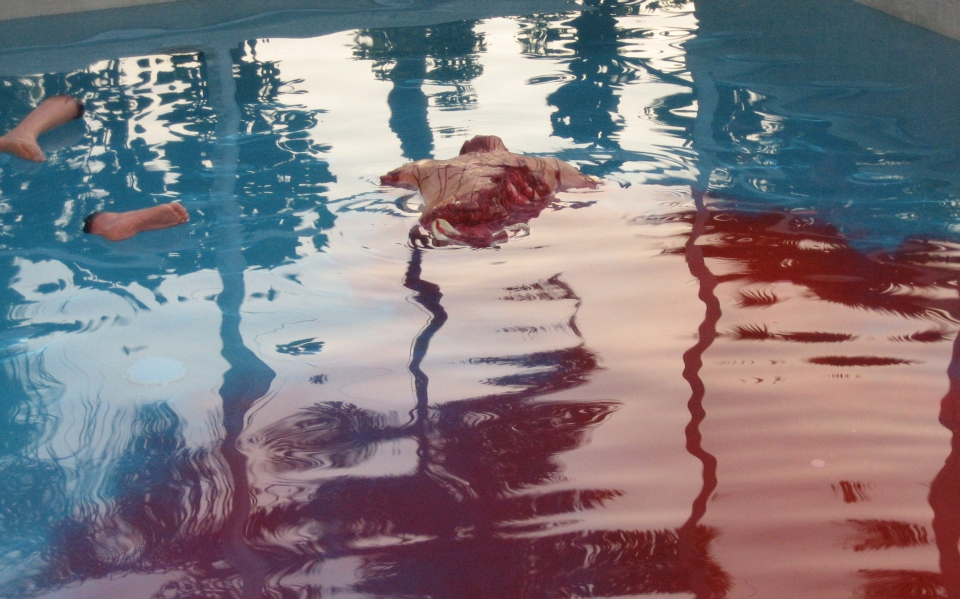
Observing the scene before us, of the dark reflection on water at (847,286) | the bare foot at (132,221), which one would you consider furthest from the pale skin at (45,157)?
the dark reflection on water at (847,286)

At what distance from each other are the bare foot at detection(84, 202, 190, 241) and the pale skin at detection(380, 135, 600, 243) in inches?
35.5

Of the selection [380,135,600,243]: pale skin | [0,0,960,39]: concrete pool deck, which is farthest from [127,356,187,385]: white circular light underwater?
[0,0,960,39]: concrete pool deck

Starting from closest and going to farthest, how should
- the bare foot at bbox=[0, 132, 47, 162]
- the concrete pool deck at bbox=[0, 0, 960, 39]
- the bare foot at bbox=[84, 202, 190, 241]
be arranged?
the bare foot at bbox=[84, 202, 190, 241], the bare foot at bbox=[0, 132, 47, 162], the concrete pool deck at bbox=[0, 0, 960, 39]

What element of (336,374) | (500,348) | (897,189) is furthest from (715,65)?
(336,374)

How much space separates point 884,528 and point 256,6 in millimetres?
6149

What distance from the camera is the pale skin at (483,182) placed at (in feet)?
11.0

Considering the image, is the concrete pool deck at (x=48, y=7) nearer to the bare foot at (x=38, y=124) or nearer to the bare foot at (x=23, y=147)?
the bare foot at (x=38, y=124)

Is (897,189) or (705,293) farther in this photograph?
(897,189)

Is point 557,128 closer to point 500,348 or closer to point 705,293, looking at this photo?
point 705,293

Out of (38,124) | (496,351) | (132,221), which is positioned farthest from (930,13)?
(38,124)

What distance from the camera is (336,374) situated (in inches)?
103

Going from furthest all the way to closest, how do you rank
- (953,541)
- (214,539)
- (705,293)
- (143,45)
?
(143,45) < (705,293) < (214,539) < (953,541)

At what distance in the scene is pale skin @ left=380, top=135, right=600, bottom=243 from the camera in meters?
3.34

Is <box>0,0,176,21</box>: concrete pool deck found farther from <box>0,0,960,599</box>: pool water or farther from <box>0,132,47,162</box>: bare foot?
<box>0,132,47,162</box>: bare foot
